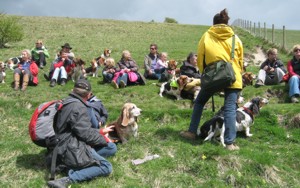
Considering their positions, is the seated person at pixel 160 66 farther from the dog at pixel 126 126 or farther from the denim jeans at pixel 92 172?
the denim jeans at pixel 92 172

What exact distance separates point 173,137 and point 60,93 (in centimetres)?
553

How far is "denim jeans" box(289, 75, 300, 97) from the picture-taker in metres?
9.98

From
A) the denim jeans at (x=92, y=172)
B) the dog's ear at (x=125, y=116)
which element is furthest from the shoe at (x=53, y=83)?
the denim jeans at (x=92, y=172)

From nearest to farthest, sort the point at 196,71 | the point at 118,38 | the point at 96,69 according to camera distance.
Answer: the point at 196,71 → the point at 96,69 → the point at 118,38

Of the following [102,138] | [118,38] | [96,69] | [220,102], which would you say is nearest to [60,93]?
[96,69]

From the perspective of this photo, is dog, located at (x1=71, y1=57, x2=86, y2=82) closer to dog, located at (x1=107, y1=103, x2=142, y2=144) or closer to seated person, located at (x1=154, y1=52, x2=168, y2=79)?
seated person, located at (x1=154, y1=52, x2=168, y2=79)

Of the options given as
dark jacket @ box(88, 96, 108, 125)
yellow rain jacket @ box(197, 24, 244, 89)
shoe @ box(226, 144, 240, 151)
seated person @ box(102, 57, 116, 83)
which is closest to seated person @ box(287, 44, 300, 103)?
shoe @ box(226, 144, 240, 151)

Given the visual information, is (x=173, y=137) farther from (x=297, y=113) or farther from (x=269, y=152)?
(x=297, y=113)

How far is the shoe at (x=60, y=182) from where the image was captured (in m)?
5.56

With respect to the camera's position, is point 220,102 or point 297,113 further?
point 220,102

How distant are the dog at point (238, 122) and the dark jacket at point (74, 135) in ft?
8.65

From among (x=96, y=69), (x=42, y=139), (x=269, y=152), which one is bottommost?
(x=269, y=152)

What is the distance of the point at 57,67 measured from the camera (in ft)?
43.3

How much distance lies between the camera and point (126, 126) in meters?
7.62
